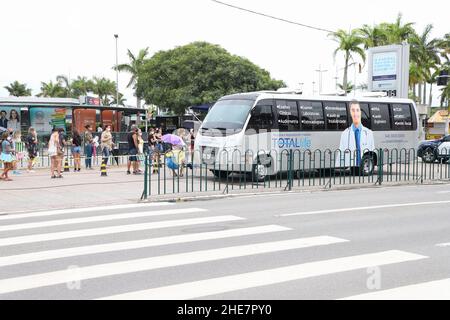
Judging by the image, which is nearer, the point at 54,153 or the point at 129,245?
the point at 129,245

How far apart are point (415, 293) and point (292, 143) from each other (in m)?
13.2

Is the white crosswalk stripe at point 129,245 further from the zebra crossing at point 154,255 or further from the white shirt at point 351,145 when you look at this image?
the white shirt at point 351,145

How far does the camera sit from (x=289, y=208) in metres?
12.0

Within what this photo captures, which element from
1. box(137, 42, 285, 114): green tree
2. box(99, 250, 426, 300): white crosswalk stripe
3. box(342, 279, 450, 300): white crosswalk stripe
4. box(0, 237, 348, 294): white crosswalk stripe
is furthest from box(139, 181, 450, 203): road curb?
box(137, 42, 285, 114): green tree

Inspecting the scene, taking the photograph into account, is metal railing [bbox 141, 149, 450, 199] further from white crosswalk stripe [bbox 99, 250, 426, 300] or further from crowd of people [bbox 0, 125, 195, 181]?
white crosswalk stripe [bbox 99, 250, 426, 300]

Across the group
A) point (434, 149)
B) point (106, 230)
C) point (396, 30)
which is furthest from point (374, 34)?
point (106, 230)

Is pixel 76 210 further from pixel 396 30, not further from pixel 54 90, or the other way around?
pixel 54 90

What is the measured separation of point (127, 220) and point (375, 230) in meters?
4.61

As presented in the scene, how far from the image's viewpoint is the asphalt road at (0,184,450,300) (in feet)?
19.6

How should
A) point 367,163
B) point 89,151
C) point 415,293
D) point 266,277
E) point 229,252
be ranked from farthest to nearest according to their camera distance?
point 89,151, point 367,163, point 229,252, point 266,277, point 415,293

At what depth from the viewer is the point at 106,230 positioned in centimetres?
946

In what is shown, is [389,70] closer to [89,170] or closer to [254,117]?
[254,117]

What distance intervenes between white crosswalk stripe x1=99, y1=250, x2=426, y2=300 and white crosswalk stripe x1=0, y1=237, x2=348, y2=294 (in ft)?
3.00
